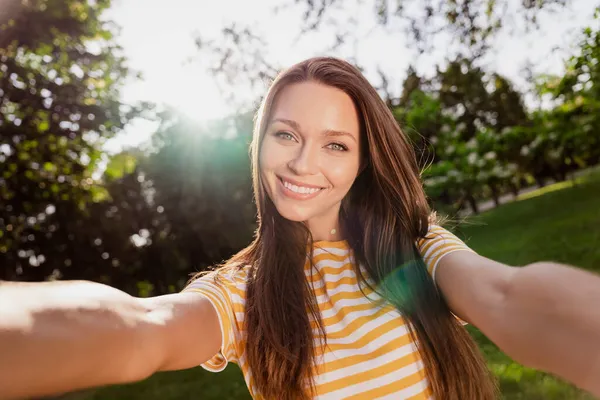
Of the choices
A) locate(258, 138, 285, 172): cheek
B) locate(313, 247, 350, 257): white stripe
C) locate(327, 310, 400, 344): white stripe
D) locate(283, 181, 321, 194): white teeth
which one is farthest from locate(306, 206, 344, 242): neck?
locate(327, 310, 400, 344): white stripe

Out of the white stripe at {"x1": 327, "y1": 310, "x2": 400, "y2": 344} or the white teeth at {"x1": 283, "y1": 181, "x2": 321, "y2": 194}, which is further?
the white teeth at {"x1": 283, "y1": 181, "x2": 321, "y2": 194}

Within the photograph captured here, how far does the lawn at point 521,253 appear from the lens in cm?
520

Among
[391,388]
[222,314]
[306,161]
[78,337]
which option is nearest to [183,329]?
[222,314]

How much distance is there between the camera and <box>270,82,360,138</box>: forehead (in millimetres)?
1983

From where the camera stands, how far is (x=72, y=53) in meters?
9.71

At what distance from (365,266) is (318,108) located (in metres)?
0.68

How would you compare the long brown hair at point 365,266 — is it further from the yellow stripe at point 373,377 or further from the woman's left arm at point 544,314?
the woman's left arm at point 544,314

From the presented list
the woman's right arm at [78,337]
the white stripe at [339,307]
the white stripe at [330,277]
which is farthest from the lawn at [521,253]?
the woman's right arm at [78,337]

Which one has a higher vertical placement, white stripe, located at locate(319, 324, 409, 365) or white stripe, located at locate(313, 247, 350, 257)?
white stripe, located at locate(313, 247, 350, 257)

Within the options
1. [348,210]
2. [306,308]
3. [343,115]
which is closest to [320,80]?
[343,115]

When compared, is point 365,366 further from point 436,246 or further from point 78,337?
point 78,337

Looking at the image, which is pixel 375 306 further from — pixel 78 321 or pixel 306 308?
pixel 78 321

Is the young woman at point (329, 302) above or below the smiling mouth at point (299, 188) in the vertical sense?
below

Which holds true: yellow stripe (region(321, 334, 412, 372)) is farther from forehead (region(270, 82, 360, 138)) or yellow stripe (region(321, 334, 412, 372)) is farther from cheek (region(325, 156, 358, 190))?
forehead (region(270, 82, 360, 138))
